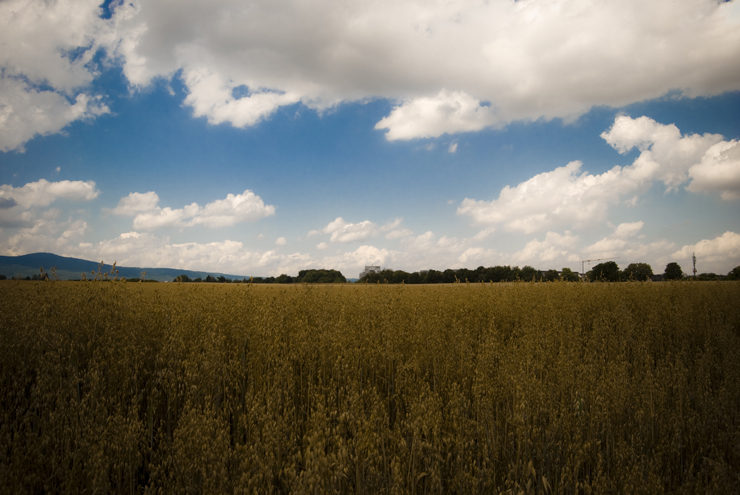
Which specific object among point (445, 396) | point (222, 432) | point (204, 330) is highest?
point (204, 330)

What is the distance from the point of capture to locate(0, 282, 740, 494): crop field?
223cm

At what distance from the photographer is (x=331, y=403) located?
305cm

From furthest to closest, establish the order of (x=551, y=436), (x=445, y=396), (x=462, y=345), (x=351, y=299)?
(x=351, y=299)
(x=462, y=345)
(x=445, y=396)
(x=551, y=436)

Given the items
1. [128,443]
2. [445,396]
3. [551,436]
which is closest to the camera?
[128,443]

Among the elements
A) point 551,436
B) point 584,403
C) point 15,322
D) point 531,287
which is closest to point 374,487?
point 551,436

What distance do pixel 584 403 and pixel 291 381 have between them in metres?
2.81

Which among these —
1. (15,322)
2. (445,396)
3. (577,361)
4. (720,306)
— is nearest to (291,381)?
(445,396)

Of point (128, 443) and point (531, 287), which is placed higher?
point (531, 287)

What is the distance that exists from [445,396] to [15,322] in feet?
17.7

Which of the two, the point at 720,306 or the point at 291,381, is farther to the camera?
the point at 720,306

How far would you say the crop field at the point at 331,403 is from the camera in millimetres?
2232

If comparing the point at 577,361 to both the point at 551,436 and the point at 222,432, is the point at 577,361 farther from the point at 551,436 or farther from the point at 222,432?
the point at 222,432

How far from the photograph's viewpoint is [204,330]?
4.39m

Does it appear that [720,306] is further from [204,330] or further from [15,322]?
[15,322]
